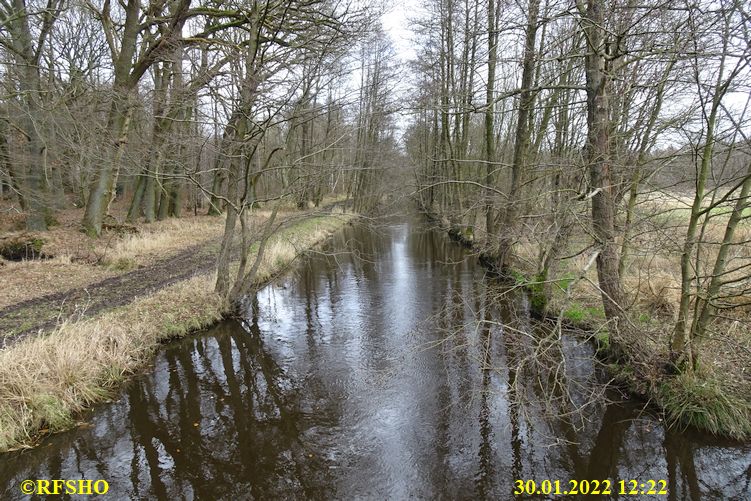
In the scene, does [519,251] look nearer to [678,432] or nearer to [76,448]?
[678,432]

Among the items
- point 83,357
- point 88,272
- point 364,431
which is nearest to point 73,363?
point 83,357

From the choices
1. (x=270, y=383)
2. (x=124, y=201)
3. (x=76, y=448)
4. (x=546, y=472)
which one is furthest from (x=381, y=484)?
(x=124, y=201)

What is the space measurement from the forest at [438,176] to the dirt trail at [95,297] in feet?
0.25

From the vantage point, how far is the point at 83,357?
645 cm

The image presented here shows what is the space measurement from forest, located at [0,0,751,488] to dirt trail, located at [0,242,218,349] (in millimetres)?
75

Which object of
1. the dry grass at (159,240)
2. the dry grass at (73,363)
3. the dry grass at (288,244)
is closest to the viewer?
the dry grass at (73,363)

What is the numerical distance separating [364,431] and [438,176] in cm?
665

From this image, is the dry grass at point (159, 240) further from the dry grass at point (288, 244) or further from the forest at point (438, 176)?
the dry grass at point (288, 244)

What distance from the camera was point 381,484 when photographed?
4.72m

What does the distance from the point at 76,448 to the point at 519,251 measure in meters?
12.1

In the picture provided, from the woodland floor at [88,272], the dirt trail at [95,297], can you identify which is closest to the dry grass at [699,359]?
the dirt trail at [95,297]

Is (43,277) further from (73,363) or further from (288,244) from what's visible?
(288,244)

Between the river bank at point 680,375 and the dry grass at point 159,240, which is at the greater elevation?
the dry grass at point 159,240

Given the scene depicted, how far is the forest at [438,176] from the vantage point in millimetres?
5535
